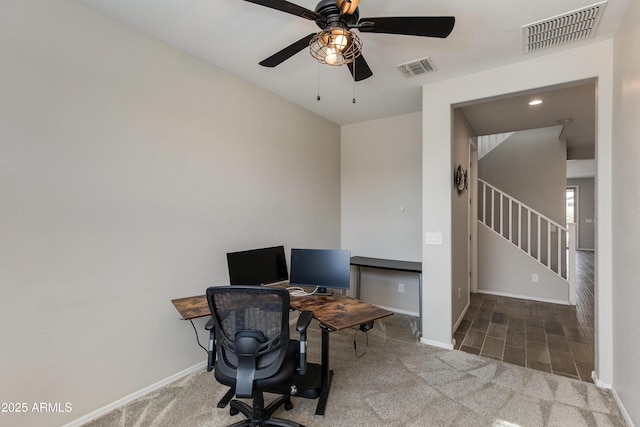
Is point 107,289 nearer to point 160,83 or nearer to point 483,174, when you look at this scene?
point 160,83

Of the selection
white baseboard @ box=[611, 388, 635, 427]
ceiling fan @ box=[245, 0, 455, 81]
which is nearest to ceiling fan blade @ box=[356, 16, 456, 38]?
ceiling fan @ box=[245, 0, 455, 81]

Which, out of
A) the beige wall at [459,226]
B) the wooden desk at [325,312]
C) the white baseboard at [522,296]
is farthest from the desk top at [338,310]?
the white baseboard at [522,296]

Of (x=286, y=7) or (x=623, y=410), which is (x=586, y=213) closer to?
(x=623, y=410)

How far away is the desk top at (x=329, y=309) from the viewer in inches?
76.8

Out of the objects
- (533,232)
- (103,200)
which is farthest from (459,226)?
(103,200)

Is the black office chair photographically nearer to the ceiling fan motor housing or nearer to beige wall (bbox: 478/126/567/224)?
the ceiling fan motor housing

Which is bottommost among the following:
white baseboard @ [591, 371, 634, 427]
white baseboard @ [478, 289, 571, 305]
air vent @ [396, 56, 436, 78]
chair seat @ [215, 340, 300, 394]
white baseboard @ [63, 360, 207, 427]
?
white baseboard @ [63, 360, 207, 427]

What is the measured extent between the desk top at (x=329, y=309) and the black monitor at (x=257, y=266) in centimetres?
34

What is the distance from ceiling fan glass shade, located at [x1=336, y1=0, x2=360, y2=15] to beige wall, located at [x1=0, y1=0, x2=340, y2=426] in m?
1.62

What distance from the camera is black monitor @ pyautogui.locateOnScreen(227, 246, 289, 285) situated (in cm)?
257

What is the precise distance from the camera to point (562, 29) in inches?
84.5

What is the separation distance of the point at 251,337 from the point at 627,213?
2.52 meters

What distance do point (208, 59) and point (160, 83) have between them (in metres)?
0.52

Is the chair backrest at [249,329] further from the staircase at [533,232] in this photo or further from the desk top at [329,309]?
the staircase at [533,232]
